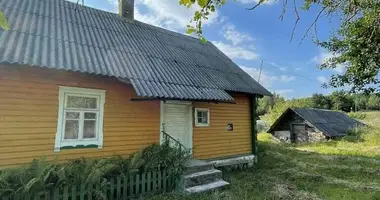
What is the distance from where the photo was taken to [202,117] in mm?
9484

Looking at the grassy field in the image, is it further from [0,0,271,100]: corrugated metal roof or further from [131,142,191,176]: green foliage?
[0,0,271,100]: corrugated metal roof

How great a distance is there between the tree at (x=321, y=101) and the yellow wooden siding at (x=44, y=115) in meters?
50.7

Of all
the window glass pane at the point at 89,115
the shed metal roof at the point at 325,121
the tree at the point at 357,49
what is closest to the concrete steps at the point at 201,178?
the window glass pane at the point at 89,115

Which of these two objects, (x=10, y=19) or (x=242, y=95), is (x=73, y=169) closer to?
(x=10, y=19)

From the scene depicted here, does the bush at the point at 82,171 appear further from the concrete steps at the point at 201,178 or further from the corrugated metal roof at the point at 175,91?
the corrugated metal roof at the point at 175,91

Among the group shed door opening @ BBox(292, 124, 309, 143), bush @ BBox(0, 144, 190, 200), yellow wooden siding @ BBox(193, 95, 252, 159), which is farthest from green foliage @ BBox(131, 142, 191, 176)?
shed door opening @ BBox(292, 124, 309, 143)

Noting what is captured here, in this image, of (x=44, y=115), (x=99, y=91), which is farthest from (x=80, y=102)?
(x=44, y=115)

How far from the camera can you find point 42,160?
17.5 ft

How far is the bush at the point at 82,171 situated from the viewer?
190 inches

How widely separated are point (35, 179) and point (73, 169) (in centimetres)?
91

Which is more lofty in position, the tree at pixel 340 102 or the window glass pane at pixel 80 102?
the tree at pixel 340 102

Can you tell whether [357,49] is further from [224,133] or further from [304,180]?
[224,133]

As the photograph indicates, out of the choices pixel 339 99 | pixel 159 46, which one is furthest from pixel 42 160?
pixel 339 99

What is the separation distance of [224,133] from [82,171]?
5.74 metres
